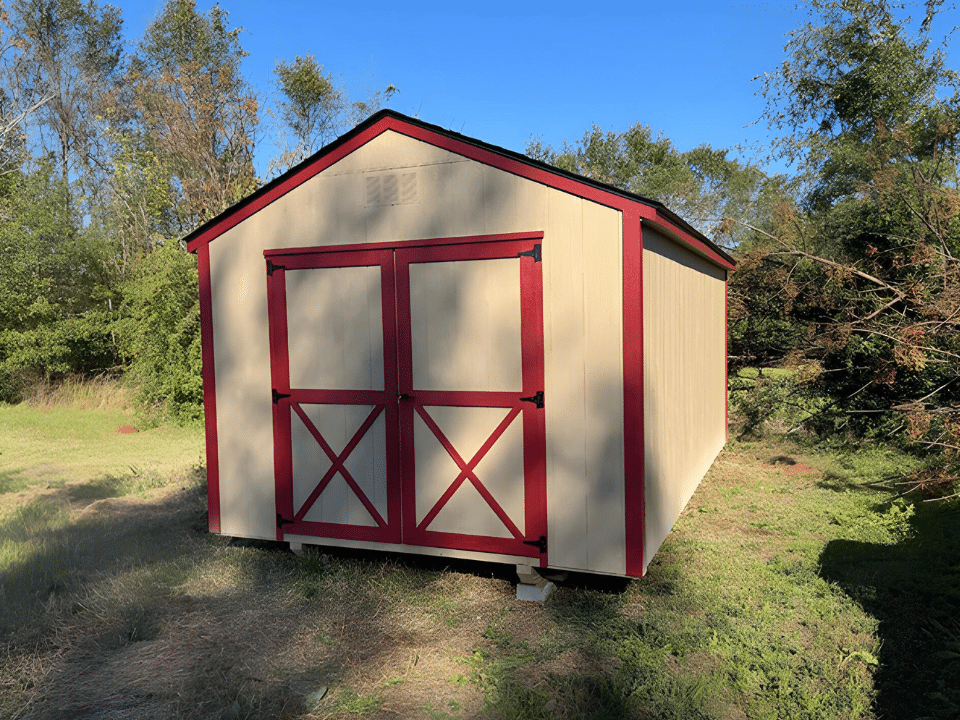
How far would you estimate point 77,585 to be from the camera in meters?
5.59

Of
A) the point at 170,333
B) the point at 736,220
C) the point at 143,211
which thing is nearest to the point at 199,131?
the point at 143,211

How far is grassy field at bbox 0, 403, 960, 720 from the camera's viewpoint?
388cm

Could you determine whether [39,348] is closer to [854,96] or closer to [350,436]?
[350,436]

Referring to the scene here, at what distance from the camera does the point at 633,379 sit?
484cm

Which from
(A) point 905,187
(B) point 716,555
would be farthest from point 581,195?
(A) point 905,187

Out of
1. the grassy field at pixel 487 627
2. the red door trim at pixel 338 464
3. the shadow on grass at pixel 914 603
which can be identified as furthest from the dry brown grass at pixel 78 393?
the shadow on grass at pixel 914 603

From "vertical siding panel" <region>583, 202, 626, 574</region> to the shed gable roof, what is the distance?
0.46 feet

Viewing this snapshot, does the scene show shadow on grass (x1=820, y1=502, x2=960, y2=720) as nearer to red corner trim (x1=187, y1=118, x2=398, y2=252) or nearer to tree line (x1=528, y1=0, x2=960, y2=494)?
tree line (x1=528, y1=0, x2=960, y2=494)

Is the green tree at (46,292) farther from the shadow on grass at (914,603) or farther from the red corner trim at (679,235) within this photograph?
the shadow on grass at (914,603)

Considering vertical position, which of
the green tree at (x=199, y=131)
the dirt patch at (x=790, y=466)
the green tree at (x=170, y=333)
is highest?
the green tree at (x=199, y=131)

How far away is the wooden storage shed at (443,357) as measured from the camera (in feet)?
16.2

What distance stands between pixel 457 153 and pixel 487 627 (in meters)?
3.38

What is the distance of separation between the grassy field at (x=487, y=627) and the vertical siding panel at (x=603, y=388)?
0.56 meters

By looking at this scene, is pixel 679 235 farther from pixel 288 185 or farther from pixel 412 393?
pixel 288 185
